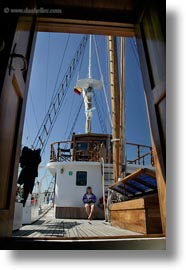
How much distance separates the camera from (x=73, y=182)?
21.5 ft

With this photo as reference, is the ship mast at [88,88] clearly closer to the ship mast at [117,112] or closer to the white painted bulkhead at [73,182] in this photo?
the white painted bulkhead at [73,182]

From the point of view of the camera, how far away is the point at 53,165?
21.8 ft

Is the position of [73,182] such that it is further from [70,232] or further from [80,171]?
[70,232]

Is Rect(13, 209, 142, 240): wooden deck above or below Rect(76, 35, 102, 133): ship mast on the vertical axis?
below

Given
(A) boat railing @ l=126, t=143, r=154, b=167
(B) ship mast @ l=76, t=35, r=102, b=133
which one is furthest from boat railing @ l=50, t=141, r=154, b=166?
(B) ship mast @ l=76, t=35, r=102, b=133

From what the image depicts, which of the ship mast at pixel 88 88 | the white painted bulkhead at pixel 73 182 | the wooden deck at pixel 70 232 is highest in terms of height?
the ship mast at pixel 88 88

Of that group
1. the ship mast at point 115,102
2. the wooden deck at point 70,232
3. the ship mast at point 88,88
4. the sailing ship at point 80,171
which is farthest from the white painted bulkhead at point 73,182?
the ship mast at point 88,88

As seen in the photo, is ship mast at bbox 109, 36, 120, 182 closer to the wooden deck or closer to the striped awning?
the striped awning

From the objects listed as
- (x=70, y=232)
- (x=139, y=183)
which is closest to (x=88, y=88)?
(x=139, y=183)

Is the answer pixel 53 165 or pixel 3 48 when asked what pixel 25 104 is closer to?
pixel 3 48

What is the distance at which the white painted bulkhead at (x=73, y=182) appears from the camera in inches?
251

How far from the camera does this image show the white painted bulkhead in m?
6.39

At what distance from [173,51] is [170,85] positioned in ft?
0.77

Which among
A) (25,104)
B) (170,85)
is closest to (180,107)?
(170,85)
